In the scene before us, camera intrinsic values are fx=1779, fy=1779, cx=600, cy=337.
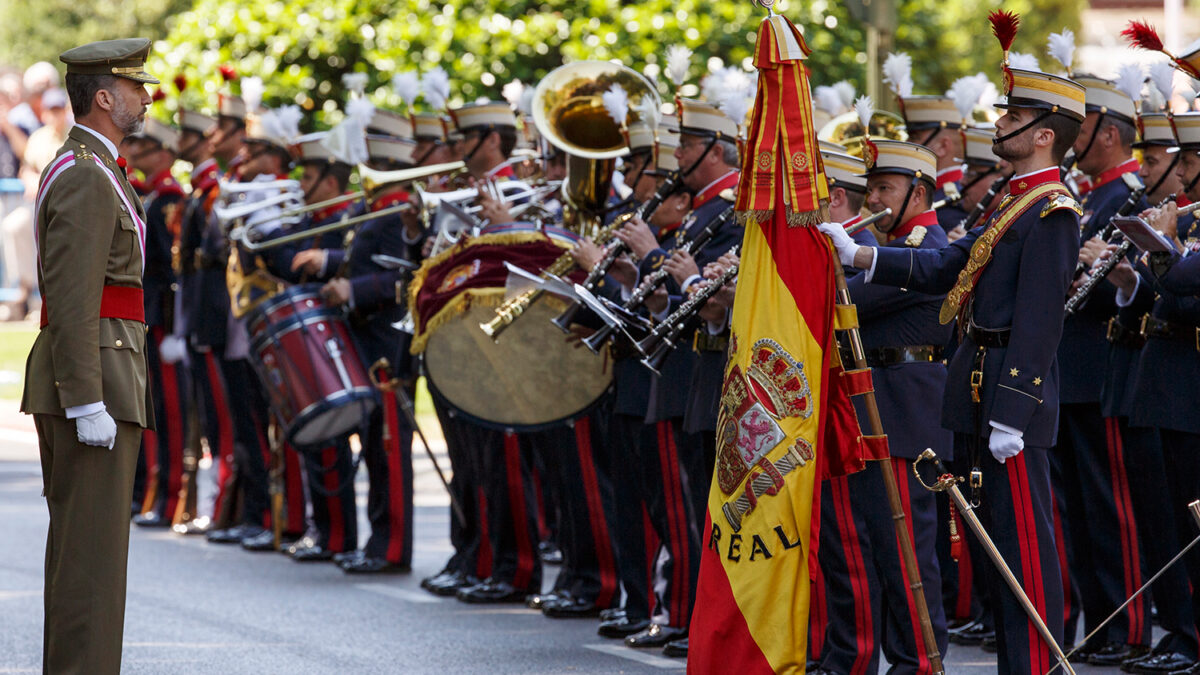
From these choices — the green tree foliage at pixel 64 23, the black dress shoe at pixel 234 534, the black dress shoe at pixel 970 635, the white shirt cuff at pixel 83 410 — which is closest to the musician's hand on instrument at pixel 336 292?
the black dress shoe at pixel 234 534

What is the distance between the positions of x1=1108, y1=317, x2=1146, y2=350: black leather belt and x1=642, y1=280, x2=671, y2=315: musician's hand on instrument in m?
1.70

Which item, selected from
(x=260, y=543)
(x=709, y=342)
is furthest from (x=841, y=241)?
(x=260, y=543)

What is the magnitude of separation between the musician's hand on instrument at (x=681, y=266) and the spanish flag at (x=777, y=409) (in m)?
1.06

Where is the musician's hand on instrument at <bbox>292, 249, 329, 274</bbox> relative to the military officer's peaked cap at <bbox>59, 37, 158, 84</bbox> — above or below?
below

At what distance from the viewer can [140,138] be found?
10953 millimetres

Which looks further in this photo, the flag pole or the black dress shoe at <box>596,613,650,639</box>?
the black dress shoe at <box>596,613,650,639</box>

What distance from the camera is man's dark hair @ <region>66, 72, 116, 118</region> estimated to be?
538 centimetres

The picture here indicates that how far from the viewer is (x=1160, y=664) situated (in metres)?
6.50

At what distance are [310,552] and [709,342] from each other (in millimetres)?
3681

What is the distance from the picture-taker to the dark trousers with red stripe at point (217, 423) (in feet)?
34.8

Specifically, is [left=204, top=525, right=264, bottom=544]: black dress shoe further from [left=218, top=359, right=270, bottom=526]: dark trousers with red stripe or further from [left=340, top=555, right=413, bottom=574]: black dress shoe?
[left=340, top=555, right=413, bottom=574]: black dress shoe

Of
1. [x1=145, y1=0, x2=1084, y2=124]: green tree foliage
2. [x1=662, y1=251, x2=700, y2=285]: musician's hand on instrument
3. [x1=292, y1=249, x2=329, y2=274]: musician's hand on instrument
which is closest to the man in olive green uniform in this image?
[x1=662, y1=251, x2=700, y2=285]: musician's hand on instrument

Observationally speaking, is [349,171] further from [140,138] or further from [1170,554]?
[1170,554]

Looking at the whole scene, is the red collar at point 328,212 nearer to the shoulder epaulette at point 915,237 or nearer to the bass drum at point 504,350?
the bass drum at point 504,350
